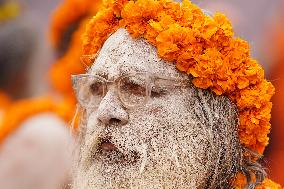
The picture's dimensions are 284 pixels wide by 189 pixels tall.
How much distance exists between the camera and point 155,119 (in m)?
4.02

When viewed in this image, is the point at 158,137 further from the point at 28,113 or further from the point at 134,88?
the point at 28,113

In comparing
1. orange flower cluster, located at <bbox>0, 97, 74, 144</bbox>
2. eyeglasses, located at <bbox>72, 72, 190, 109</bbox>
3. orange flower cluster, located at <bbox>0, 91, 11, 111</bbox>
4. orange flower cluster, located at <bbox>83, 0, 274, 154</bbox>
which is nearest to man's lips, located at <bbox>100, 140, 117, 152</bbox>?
eyeglasses, located at <bbox>72, 72, 190, 109</bbox>

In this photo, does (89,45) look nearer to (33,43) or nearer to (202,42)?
(202,42)

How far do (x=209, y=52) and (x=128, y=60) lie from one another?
344mm

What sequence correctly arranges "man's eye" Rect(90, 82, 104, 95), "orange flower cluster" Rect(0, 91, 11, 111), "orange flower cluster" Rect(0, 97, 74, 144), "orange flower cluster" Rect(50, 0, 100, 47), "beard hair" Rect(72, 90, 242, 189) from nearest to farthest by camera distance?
1. "beard hair" Rect(72, 90, 242, 189)
2. "man's eye" Rect(90, 82, 104, 95)
3. "orange flower cluster" Rect(0, 97, 74, 144)
4. "orange flower cluster" Rect(50, 0, 100, 47)
5. "orange flower cluster" Rect(0, 91, 11, 111)

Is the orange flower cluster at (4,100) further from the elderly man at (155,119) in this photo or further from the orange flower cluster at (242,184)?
the orange flower cluster at (242,184)

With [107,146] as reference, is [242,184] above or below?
above

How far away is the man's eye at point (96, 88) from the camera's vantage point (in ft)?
13.7

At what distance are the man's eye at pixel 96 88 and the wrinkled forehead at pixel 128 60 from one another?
6cm

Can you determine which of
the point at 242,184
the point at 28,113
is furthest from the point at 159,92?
the point at 28,113

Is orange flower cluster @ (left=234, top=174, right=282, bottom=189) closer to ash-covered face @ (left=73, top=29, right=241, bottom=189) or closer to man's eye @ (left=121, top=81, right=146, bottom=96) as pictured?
ash-covered face @ (left=73, top=29, right=241, bottom=189)

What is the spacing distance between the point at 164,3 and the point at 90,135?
65cm

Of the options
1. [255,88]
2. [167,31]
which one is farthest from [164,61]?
[255,88]

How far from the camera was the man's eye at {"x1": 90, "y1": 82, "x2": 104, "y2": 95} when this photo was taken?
4.17 metres
